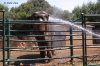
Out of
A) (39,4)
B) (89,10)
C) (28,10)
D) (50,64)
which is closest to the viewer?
(50,64)

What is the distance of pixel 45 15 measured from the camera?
8.70 m

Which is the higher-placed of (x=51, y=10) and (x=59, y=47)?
(x=51, y=10)

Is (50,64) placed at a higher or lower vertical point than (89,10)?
lower

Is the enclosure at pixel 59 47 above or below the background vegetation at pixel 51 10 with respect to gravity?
below

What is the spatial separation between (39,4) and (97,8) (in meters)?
18.9

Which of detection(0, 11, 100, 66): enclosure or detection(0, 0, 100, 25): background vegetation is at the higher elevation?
detection(0, 0, 100, 25): background vegetation

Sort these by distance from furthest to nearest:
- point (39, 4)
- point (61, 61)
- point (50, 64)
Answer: point (39, 4), point (61, 61), point (50, 64)

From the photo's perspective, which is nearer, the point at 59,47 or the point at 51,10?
the point at 59,47

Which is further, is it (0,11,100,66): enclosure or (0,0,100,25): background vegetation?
(0,0,100,25): background vegetation

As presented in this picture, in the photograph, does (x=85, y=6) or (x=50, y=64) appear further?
(x=85, y=6)

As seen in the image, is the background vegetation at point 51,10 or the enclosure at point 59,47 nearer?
the enclosure at point 59,47

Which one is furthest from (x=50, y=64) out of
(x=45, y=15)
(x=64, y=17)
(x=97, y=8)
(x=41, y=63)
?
(x=64, y=17)

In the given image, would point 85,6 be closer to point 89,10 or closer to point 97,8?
point 89,10

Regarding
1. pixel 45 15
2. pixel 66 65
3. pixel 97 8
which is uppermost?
pixel 97 8
